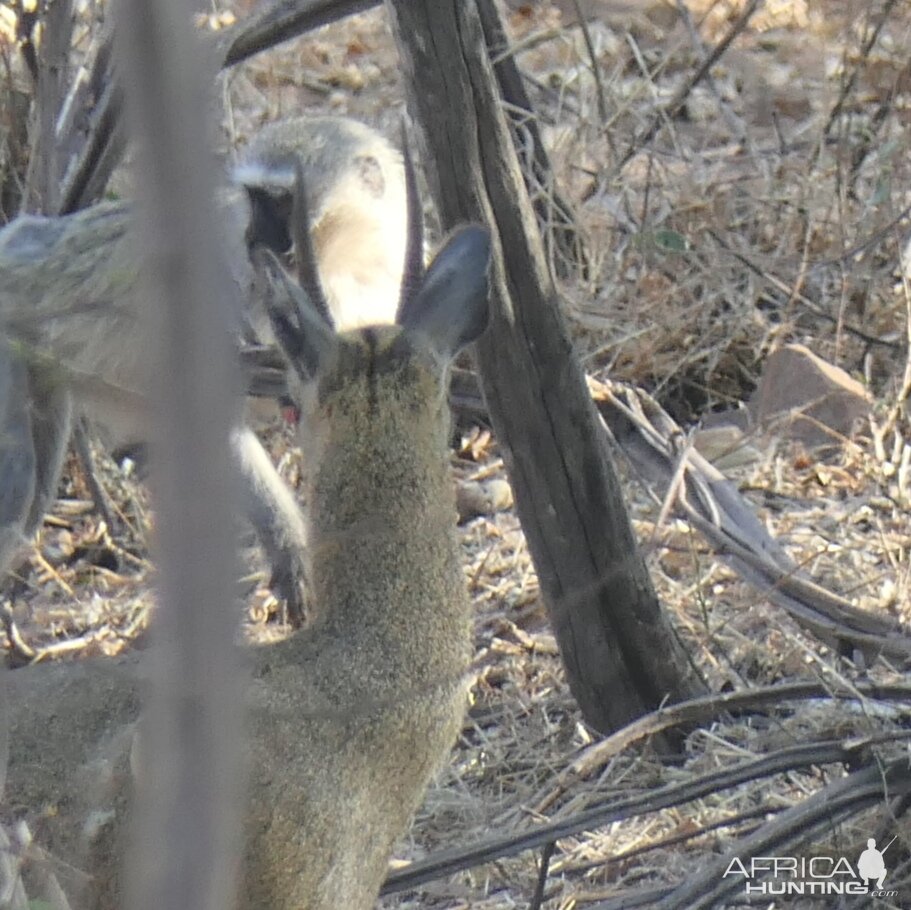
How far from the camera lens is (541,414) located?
312 centimetres

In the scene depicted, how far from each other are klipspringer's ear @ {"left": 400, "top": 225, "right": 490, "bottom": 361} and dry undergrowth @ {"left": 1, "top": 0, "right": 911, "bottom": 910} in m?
0.96

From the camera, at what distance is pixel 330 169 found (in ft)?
19.4

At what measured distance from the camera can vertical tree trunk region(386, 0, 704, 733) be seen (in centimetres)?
284

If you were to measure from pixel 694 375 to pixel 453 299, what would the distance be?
3.19 meters

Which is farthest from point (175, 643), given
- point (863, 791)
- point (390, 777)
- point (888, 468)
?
point (888, 468)

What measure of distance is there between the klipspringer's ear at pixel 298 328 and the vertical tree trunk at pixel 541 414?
0.72 meters

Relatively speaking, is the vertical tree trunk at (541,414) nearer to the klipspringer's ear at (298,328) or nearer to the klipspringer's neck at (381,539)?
the klipspringer's ear at (298,328)

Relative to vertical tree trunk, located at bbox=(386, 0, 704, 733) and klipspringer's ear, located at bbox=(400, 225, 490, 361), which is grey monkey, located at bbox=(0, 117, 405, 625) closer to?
vertical tree trunk, located at bbox=(386, 0, 704, 733)

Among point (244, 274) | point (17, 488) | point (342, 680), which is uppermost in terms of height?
point (244, 274)

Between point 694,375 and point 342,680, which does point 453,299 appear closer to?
point 342,680

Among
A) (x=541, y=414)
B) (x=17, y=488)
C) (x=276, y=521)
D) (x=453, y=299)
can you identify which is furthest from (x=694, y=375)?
(x=453, y=299)

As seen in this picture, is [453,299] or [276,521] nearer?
[453,299]

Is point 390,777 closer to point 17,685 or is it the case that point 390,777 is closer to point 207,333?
point 17,685

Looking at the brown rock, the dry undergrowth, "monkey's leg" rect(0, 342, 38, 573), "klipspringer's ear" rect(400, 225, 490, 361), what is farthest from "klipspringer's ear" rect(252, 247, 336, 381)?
the brown rock
